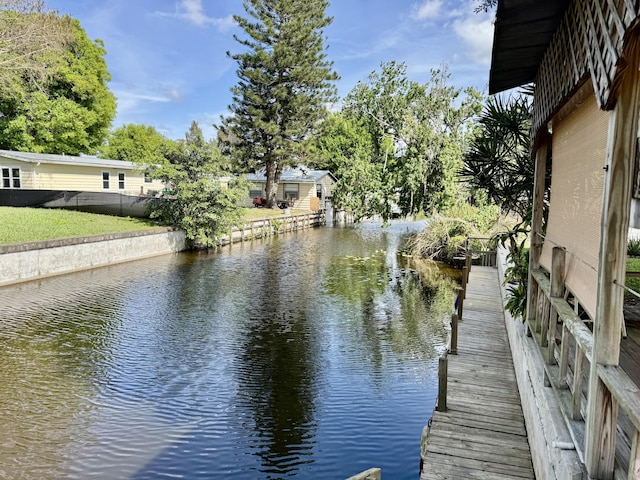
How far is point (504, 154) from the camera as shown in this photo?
10969 millimetres

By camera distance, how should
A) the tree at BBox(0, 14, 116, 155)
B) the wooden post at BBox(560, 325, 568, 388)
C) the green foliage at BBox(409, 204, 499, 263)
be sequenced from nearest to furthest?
1. the wooden post at BBox(560, 325, 568, 388)
2. the green foliage at BBox(409, 204, 499, 263)
3. the tree at BBox(0, 14, 116, 155)

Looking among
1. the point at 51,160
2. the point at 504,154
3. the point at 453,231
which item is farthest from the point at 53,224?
the point at 504,154

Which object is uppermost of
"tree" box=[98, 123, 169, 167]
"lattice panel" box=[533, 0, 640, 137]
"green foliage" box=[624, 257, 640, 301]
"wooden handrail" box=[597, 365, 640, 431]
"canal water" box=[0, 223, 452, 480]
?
"tree" box=[98, 123, 169, 167]

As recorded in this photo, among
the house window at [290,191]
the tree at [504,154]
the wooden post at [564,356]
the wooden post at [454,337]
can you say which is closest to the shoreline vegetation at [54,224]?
the wooden post at [454,337]

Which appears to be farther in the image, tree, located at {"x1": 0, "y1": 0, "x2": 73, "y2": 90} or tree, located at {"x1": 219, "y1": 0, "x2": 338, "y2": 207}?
tree, located at {"x1": 219, "y1": 0, "x2": 338, "y2": 207}

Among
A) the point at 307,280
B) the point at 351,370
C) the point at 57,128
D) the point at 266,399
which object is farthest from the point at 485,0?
the point at 57,128

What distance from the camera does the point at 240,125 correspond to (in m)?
37.7

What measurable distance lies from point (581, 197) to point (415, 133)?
22.3 meters

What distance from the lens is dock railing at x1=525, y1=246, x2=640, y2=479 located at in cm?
268

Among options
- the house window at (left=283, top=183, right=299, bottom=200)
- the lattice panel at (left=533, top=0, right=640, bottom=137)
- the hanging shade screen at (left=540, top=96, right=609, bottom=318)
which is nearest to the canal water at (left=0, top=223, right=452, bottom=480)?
the hanging shade screen at (left=540, top=96, right=609, bottom=318)

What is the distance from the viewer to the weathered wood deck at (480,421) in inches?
202

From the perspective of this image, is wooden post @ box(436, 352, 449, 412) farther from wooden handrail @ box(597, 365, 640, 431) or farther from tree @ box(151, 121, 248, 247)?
tree @ box(151, 121, 248, 247)

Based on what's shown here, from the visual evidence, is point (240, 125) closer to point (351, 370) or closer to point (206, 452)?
point (351, 370)

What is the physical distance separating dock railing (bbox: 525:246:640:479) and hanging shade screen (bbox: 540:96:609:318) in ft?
0.51
